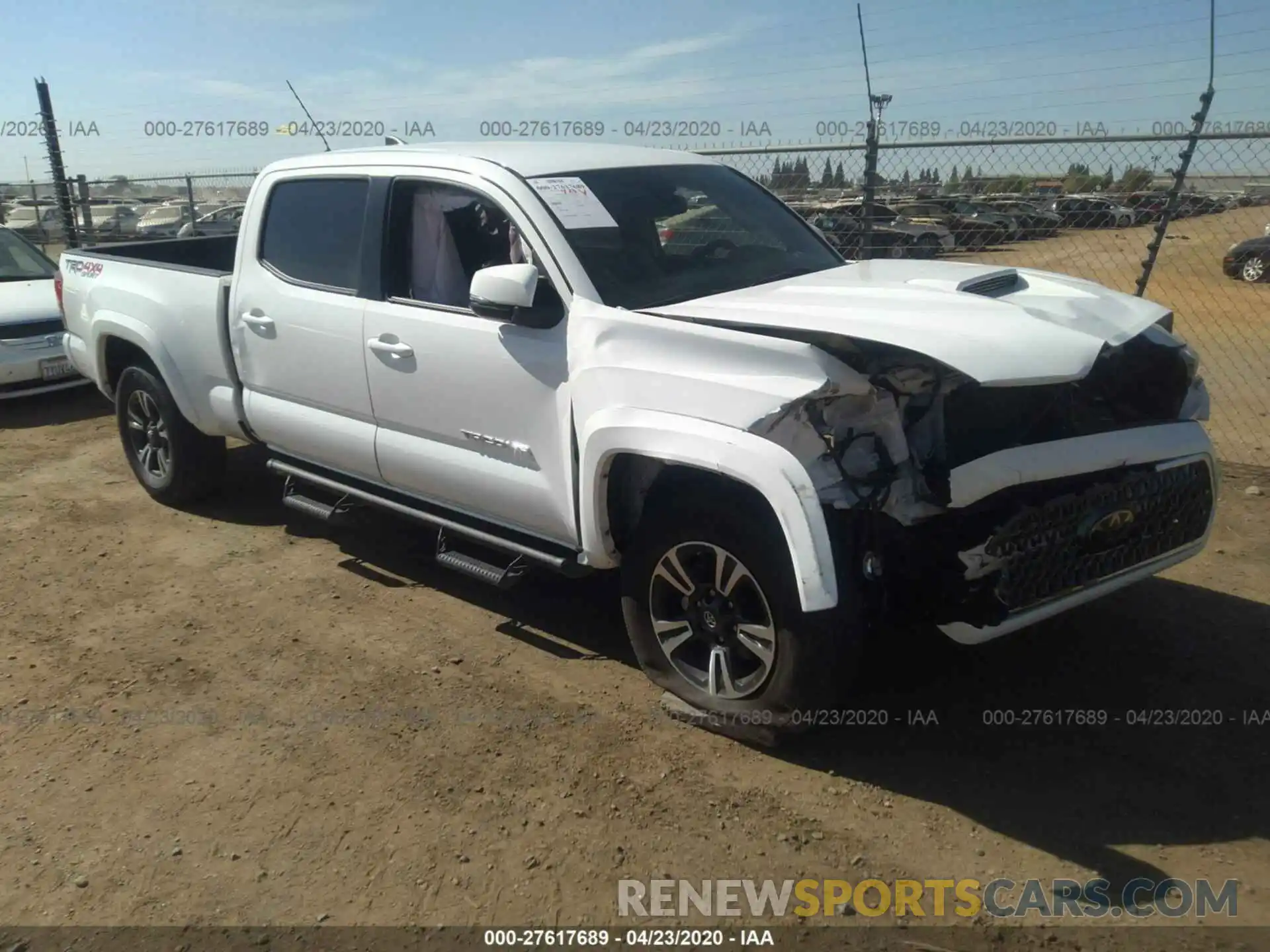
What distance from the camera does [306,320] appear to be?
4.90 meters

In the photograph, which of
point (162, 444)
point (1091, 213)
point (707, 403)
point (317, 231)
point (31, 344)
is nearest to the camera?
point (707, 403)

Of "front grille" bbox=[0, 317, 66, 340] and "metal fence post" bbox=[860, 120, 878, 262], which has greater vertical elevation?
"metal fence post" bbox=[860, 120, 878, 262]

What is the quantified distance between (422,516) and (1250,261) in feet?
39.8

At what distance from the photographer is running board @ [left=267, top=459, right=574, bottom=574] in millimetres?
4105

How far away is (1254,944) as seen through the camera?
8.74 ft

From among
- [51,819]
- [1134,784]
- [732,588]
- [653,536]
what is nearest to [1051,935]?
[1134,784]

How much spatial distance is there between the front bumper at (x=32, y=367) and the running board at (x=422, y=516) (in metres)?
4.59

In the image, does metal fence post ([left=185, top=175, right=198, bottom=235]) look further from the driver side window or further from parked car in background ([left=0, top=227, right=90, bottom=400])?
the driver side window

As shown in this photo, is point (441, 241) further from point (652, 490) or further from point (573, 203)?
point (652, 490)

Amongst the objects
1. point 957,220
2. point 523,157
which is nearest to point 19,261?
point 523,157

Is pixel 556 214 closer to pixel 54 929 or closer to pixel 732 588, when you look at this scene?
pixel 732 588

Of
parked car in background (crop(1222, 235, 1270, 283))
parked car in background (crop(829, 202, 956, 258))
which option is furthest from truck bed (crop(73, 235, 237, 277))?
parked car in background (crop(1222, 235, 1270, 283))

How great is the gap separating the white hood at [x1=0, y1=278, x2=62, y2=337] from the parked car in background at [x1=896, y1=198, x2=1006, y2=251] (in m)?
7.19

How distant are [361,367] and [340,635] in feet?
3.90
